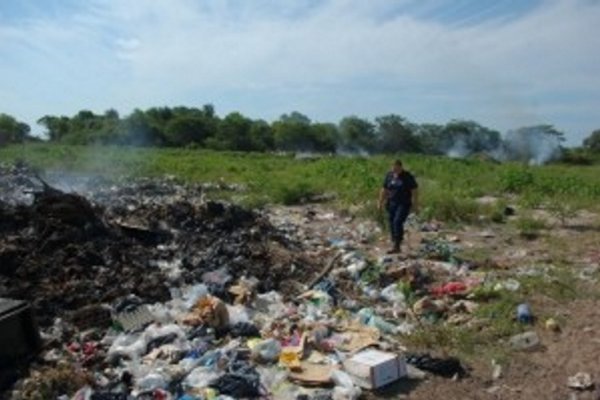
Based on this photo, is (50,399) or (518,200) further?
(518,200)

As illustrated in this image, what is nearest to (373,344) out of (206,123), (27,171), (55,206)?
(55,206)

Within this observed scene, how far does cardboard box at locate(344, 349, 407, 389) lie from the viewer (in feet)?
18.7

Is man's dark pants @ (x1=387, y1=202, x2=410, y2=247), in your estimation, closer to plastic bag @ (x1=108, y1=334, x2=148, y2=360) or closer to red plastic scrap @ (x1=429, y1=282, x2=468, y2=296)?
red plastic scrap @ (x1=429, y1=282, x2=468, y2=296)

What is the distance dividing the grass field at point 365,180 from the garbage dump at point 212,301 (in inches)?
133

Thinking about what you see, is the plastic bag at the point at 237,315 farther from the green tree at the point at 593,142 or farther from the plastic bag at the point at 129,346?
the green tree at the point at 593,142

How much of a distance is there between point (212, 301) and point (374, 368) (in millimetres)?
2097

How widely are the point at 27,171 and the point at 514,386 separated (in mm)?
18080

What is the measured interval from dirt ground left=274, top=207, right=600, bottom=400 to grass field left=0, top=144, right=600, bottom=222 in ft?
4.64

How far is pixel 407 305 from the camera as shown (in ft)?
26.1

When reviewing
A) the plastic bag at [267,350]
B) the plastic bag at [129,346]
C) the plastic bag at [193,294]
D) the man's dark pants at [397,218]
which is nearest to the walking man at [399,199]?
the man's dark pants at [397,218]

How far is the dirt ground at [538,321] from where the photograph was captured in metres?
5.87

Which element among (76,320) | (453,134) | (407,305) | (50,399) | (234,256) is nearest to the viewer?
(50,399)

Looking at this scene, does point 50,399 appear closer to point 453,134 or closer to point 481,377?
point 481,377

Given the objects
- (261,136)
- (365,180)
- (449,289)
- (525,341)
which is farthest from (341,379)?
(261,136)
